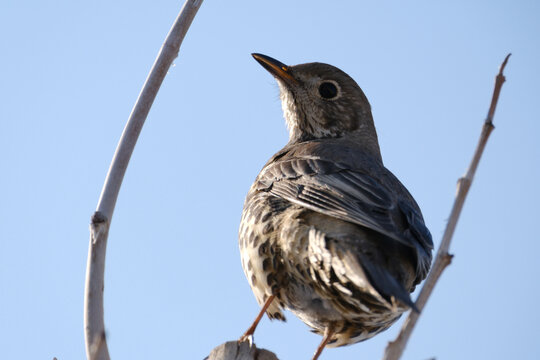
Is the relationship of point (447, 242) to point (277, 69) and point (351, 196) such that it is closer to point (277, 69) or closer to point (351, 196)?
point (351, 196)

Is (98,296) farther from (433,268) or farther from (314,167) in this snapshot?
(314,167)

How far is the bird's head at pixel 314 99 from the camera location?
823 cm

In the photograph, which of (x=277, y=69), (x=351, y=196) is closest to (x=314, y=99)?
(x=277, y=69)

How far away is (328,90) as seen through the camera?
8367 mm

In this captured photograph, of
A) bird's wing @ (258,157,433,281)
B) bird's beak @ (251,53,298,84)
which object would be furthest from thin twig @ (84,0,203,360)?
bird's beak @ (251,53,298,84)

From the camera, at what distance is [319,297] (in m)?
5.75

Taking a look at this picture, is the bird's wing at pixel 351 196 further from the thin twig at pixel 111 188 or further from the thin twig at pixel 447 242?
the thin twig at pixel 111 188

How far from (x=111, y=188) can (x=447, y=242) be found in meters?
1.72

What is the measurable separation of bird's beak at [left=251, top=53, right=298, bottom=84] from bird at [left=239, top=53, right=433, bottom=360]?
1039 millimetres

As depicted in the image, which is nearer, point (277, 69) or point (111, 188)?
point (111, 188)

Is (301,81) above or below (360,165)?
above

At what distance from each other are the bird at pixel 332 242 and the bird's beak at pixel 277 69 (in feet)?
3.41

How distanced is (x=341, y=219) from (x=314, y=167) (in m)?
1.14

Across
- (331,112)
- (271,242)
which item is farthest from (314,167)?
(331,112)
